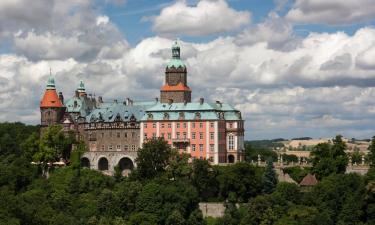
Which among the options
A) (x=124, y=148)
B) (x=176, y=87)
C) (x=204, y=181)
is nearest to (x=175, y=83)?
(x=176, y=87)

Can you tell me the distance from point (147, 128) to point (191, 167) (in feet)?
49.5

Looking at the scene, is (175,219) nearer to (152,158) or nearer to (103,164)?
(152,158)

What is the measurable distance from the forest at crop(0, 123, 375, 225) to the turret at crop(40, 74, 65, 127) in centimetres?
738

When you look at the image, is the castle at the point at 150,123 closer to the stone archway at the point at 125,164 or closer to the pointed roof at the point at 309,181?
the stone archway at the point at 125,164

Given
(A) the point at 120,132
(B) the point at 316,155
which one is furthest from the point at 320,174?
(A) the point at 120,132

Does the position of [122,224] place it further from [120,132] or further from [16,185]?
[120,132]

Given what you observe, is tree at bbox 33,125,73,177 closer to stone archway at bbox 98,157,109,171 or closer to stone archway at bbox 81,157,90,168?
stone archway at bbox 81,157,90,168

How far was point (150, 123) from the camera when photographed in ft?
367

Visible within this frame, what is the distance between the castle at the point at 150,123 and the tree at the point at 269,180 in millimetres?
14040

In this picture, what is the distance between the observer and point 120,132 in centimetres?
11525

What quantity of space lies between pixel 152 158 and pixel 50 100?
26.7 meters

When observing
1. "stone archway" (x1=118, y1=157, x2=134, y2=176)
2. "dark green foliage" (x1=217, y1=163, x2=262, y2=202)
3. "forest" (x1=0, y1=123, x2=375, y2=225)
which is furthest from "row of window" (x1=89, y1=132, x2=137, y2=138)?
"dark green foliage" (x1=217, y1=163, x2=262, y2=202)

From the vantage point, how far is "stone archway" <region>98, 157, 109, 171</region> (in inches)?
4530

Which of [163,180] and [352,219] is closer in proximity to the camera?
[352,219]
